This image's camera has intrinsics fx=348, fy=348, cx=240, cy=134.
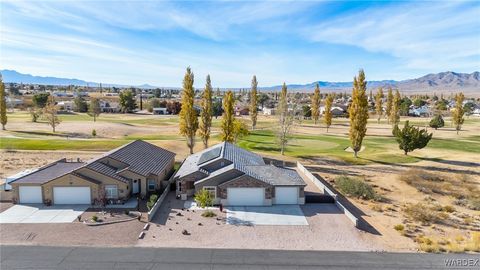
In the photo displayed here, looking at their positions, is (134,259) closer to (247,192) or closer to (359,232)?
(247,192)

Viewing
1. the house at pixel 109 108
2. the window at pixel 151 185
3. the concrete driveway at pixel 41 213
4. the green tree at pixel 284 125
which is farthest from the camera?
the house at pixel 109 108

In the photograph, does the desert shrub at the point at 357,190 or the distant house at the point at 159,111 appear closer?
the desert shrub at the point at 357,190

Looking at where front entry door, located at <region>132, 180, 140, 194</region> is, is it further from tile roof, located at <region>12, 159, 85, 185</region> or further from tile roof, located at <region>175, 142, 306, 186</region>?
tile roof, located at <region>12, 159, 85, 185</region>

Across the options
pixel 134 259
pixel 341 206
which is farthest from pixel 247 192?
pixel 134 259

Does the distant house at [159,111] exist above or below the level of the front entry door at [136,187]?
above

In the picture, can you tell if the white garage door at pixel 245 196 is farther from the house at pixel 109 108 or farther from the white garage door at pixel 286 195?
the house at pixel 109 108

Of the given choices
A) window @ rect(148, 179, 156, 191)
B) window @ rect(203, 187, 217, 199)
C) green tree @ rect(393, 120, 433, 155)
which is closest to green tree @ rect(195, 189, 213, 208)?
window @ rect(203, 187, 217, 199)

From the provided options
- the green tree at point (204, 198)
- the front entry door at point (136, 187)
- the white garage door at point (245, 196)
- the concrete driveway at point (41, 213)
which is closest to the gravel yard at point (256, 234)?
the green tree at point (204, 198)

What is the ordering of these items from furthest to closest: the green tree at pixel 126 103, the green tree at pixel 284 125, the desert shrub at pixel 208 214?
the green tree at pixel 126 103 → the green tree at pixel 284 125 → the desert shrub at pixel 208 214
